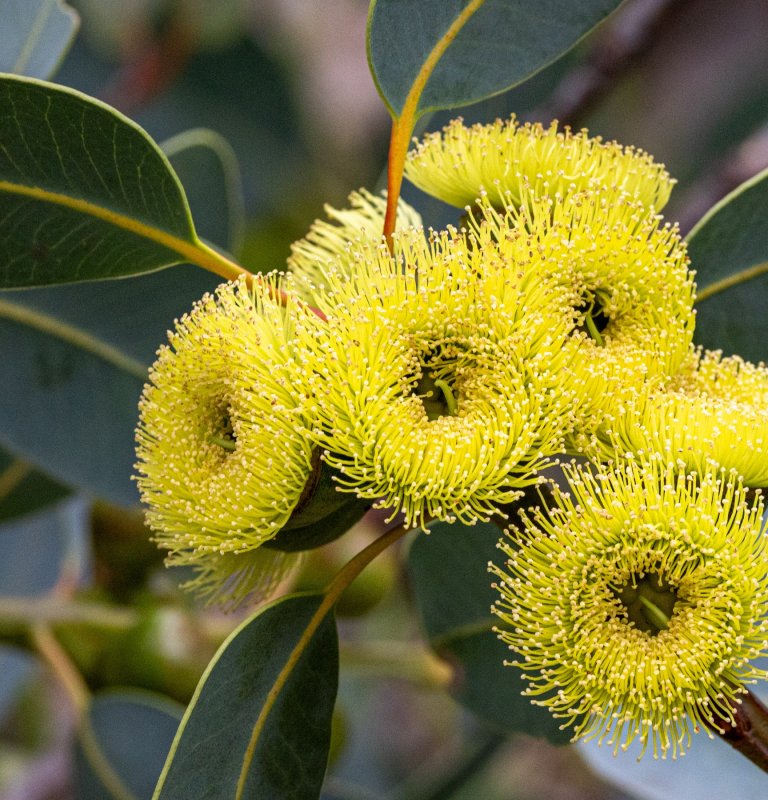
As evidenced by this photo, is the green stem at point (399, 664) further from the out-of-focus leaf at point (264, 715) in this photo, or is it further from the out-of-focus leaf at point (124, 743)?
the out-of-focus leaf at point (264, 715)

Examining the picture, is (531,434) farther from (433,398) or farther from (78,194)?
(78,194)

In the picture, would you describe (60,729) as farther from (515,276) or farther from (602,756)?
(515,276)

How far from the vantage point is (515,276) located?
38.0 inches

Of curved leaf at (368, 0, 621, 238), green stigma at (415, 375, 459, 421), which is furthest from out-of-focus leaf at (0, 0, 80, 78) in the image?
green stigma at (415, 375, 459, 421)

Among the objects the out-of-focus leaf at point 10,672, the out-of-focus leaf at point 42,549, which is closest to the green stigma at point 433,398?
the out-of-focus leaf at point 42,549

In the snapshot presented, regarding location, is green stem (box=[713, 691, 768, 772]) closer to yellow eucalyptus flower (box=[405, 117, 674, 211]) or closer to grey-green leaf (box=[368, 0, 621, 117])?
yellow eucalyptus flower (box=[405, 117, 674, 211])

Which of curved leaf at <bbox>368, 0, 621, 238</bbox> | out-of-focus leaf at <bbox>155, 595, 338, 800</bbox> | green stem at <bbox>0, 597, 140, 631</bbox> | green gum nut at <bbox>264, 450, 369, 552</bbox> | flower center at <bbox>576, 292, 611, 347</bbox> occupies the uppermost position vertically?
curved leaf at <bbox>368, 0, 621, 238</bbox>

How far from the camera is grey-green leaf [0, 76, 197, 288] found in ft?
3.59

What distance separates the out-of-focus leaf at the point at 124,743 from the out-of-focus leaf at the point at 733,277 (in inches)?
38.7

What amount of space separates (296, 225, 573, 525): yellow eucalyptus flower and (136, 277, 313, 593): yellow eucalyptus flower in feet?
0.12

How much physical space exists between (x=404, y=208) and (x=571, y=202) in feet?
0.87

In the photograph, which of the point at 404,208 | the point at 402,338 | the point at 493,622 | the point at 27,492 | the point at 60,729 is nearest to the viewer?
the point at 402,338

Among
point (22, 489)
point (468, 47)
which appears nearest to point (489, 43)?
point (468, 47)

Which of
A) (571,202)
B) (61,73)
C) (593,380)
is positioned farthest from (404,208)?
(61,73)
